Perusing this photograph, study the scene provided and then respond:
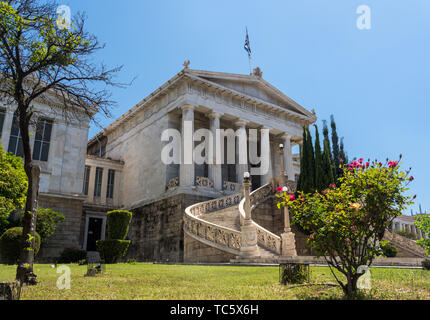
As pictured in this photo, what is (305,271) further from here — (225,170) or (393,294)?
(225,170)

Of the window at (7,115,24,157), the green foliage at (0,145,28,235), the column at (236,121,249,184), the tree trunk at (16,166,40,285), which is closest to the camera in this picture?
the tree trunk at (16,166,40,285)

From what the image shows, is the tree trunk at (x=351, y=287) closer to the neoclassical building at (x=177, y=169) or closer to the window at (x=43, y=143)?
the neoclassical building at (x=177, y=169)

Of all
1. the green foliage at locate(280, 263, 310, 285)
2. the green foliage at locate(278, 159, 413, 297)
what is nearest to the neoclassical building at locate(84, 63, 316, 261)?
the green foliage at locate(280, 263, 310, 285)

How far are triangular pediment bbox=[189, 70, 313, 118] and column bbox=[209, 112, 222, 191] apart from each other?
305 centimetres

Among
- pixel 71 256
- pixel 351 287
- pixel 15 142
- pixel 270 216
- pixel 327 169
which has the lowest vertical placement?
pixel 71 256

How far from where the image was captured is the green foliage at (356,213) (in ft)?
19.1

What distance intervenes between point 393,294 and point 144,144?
1078 inches

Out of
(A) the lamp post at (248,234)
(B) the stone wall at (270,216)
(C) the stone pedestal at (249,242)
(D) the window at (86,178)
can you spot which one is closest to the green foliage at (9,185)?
(A) the lamp post at (248,234)

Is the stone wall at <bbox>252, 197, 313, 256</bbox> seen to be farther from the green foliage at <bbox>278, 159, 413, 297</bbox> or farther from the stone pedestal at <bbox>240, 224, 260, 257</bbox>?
the green foliage at <bbox>278, 159, 413, 297</bbox>

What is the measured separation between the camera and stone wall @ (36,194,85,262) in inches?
915

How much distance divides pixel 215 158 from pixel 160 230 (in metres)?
7.17

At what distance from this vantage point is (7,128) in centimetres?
2453

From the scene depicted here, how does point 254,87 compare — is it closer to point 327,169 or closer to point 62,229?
point 327,169

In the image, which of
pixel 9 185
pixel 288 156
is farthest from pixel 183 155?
pixel 9 185
